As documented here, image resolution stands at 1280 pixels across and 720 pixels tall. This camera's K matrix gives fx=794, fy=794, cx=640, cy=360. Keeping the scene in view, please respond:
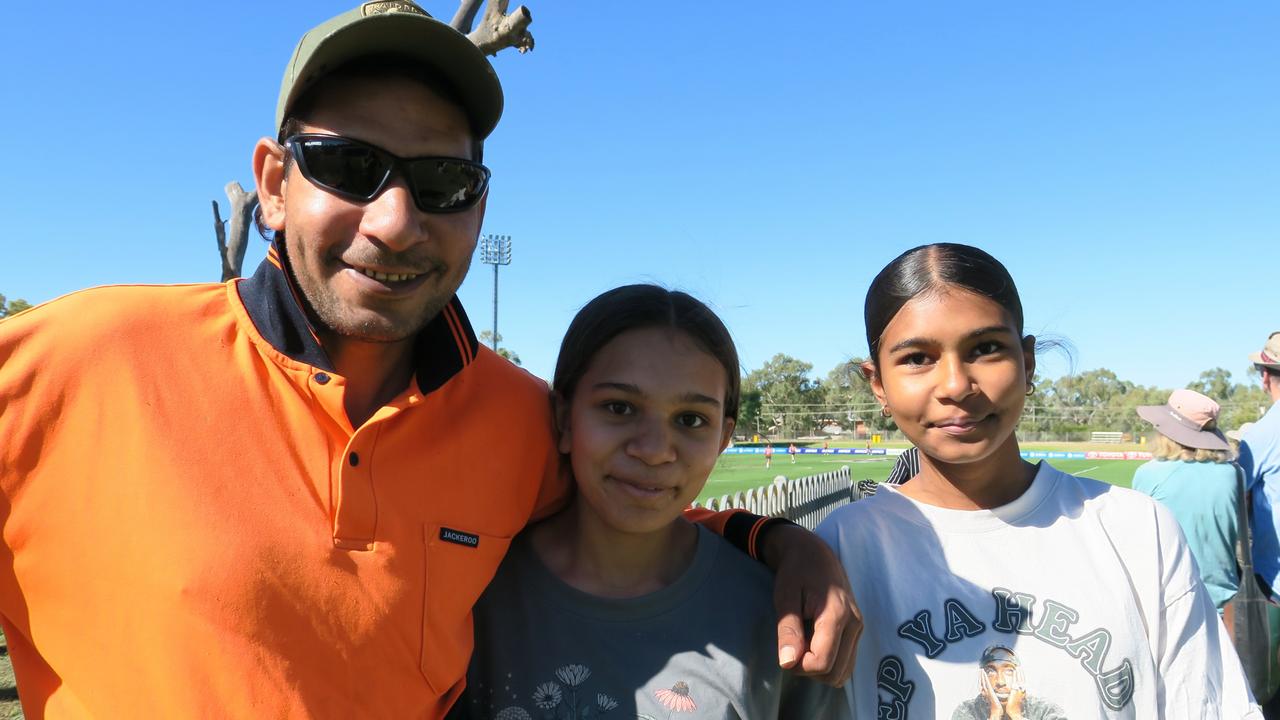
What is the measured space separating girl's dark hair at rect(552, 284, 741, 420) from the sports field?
20112mm

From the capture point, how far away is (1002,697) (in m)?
2.00

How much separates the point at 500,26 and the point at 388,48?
3638mm

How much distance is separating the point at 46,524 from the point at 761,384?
3329 inches

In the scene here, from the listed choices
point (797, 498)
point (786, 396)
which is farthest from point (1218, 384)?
point (797, 498)

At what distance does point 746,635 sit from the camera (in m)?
2.00

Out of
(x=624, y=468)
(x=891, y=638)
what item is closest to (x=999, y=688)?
(x=891, y=638)

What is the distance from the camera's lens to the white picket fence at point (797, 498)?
10.7 m

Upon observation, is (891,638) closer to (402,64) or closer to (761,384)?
(402,64)

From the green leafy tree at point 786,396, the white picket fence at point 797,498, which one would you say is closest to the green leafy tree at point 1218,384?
the green leafy tree at point 786,396

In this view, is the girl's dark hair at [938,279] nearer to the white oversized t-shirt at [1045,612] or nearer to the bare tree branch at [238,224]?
the white oversized t-shirt at [1045,612]

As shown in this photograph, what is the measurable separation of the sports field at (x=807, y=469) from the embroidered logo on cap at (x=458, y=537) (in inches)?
806

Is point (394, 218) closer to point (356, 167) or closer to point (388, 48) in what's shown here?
point (356, 167)

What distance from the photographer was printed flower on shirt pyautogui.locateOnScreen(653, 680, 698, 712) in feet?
6.12

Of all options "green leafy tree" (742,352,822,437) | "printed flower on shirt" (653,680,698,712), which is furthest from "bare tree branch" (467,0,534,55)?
"green leafy tree" (742,352,822,437)
